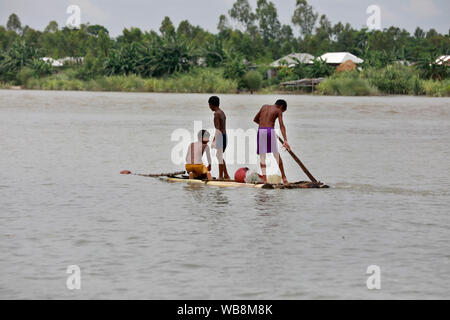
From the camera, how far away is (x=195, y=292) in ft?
23.9

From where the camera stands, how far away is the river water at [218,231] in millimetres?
7512

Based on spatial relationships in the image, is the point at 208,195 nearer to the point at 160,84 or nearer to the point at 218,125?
the point at 218,125

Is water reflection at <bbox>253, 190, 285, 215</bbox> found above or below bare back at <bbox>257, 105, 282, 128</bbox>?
below

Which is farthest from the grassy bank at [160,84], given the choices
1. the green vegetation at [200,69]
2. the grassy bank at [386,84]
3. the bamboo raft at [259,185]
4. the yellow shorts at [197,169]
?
the bamboo raft at [259,185]

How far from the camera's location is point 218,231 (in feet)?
32.7

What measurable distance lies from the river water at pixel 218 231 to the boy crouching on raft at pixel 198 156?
444 millimetres

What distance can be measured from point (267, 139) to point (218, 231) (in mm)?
3911

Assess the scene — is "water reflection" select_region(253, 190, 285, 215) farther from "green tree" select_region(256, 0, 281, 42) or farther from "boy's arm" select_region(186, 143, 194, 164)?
"green tree" select_region(256, 0, 281, 42)

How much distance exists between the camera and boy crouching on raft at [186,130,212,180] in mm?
13875

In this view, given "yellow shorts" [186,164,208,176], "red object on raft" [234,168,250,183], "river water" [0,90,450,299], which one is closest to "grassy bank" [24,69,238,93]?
"river water" [0,90,450,299]

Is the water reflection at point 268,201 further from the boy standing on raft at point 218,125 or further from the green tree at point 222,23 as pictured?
the green tree at point 222,23

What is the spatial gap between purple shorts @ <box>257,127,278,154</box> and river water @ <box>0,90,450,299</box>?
737 millimetres
